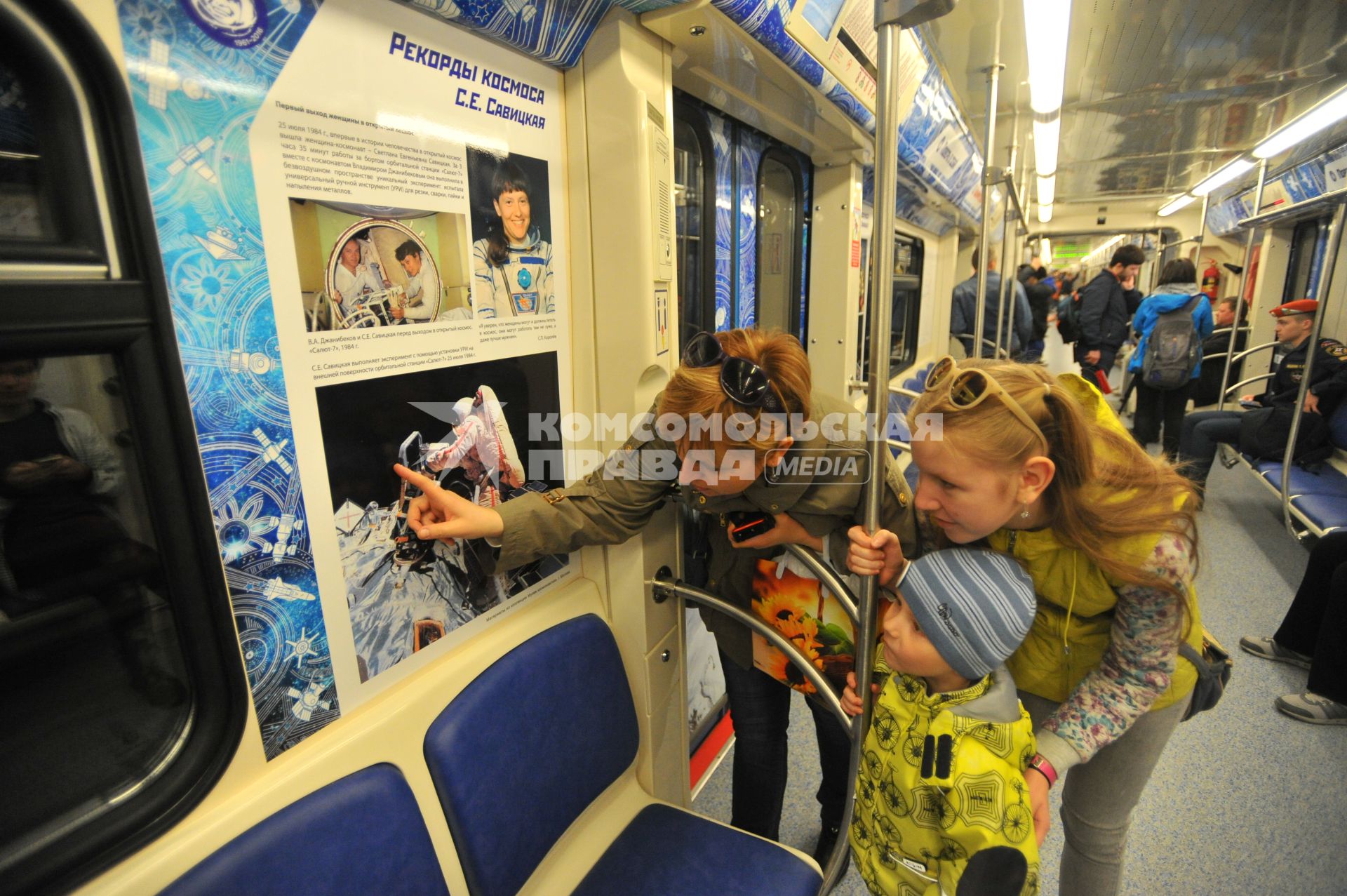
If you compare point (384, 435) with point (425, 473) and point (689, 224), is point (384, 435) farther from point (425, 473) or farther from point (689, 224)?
point (689, 224)

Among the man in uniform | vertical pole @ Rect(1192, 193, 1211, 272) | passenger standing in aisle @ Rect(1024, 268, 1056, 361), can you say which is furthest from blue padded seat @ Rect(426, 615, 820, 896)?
vertical pole @ Rect(1192, 193, 1211, 272)

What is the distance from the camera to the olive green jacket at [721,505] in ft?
4.63

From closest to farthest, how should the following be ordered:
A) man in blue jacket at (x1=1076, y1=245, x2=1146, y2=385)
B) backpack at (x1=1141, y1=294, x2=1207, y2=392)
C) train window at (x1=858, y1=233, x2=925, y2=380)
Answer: train window at (x1=858, y1=233, x2=925, y2=380)
backpack at (x1=1141, y1=294, x2=1207, y2=392)
man in blue jacket at (x1=1076, y1=245, x2=1146, y2=385)

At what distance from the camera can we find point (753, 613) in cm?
169

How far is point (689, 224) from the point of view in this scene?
2.24 m

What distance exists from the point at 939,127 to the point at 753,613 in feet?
10.7

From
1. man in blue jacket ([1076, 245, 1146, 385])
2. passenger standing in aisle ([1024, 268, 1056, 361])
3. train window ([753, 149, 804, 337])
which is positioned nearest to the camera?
train window ([753, 149, 804, 337])

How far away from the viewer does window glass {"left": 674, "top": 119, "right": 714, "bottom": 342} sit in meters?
2.15

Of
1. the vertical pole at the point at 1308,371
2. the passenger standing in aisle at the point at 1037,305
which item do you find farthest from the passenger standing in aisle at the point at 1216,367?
the vertical pole at the point at 1308,371

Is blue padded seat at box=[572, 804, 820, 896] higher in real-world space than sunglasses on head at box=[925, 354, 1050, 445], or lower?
lower

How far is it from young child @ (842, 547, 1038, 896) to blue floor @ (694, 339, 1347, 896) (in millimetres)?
1076

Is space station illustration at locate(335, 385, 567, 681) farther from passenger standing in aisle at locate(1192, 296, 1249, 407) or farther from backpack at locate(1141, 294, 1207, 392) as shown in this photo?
passenger standing in aisle at locate(1192, 296, 1249, 407)

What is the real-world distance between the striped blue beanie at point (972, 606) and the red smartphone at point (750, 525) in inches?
16.4

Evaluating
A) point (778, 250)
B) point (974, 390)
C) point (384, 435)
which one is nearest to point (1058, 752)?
point (974, 390)
